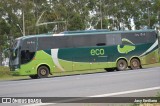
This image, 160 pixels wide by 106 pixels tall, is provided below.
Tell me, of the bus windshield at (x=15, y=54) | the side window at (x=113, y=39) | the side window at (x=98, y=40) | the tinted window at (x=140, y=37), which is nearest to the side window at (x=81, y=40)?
the side window at (x=98, y=40)

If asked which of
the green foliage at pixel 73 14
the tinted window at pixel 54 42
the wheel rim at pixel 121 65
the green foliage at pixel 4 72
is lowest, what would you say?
the green foliage at pixel 4 72

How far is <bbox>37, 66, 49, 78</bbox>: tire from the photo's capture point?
26.5 metres

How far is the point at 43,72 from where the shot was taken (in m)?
26.8

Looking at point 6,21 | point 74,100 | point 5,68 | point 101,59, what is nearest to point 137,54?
point 101,59

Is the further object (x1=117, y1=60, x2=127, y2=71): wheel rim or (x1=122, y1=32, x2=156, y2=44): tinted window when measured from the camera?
(x1=122, y1=32, x2=156, y2=44): tinted window

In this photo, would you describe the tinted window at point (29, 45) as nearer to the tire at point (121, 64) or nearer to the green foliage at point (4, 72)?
the tire at point (121, 64)

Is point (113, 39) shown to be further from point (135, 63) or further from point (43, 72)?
point (43, 72)

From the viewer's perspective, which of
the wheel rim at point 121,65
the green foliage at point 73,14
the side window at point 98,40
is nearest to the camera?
the side window at point 98,40

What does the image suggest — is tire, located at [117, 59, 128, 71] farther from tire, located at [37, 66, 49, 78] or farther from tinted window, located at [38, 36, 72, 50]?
tire, located at [37, 66, 49, 78]

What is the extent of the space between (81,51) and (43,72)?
3203mm

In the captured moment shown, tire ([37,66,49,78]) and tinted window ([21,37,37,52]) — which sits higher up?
tinted window ([21,37,37,52])

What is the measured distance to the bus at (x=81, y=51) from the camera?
26438mm

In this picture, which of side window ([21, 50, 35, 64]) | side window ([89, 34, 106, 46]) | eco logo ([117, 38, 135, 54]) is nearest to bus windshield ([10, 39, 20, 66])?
side window ([21, 50, 35, 64])

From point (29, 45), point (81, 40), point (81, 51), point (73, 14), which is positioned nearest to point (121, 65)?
point (81, 51)
